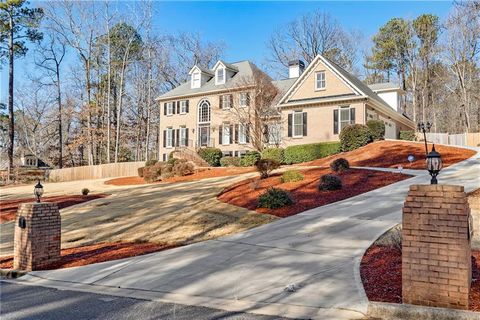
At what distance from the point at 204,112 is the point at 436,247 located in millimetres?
33501

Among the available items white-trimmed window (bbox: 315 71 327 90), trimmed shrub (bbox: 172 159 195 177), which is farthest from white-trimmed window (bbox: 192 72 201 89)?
trimmed shrub (bbox: 172 159 195 177)

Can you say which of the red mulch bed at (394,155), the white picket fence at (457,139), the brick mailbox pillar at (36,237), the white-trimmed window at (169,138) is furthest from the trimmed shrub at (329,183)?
the white-trimmed window at (169,138)

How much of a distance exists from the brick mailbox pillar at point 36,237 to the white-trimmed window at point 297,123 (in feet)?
74.8

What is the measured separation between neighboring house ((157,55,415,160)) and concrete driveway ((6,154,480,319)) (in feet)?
59.9

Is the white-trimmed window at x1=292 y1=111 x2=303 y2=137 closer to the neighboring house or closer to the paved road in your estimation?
the neighboring house

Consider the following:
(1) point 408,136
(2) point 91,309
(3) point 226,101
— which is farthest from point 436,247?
(3) point 226,101

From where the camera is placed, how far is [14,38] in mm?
34469

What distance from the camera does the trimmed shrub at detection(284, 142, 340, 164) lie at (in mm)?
25953

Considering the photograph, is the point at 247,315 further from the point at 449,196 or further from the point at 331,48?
the point at 331,48

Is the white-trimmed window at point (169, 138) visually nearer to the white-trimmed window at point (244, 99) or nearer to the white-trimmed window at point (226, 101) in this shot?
the white-trimmed window at point (226, 101)

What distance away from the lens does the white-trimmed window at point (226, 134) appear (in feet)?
114

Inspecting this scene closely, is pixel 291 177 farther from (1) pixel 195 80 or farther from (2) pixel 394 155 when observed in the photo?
(1) pixel 195 80

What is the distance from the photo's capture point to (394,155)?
69.3ft

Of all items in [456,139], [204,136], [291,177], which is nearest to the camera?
[291,177]
